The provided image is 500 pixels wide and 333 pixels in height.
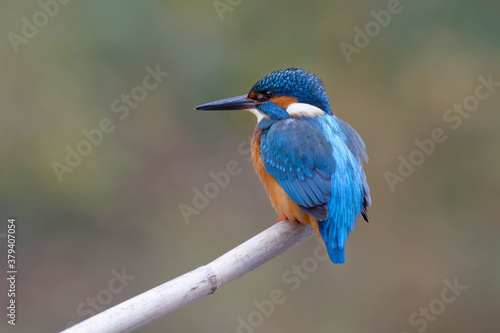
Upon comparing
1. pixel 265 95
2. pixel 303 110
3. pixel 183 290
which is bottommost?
pixel 183 290

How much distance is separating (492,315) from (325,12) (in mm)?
1758

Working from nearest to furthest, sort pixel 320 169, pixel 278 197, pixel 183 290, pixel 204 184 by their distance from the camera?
pixel 183 290 → pixel 320 169 → pixel 278 197 → pixel 204 184

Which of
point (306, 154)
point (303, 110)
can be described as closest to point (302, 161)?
point (306, 154)

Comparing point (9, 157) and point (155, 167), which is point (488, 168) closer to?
Answer: point (155, 167)

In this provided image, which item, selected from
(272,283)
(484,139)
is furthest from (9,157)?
(484,139)

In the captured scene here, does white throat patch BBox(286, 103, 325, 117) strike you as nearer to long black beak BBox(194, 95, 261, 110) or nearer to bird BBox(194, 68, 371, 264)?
bird BBox(194, 68, 371, 264)

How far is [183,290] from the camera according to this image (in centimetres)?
129

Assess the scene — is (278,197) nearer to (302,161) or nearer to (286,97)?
(302,161)

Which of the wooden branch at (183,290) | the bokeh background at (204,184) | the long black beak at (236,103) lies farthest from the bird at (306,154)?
the bokeh background at (204,184)

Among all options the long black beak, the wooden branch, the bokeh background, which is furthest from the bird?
the bokeh background

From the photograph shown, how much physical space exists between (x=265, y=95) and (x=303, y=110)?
13 centimetres

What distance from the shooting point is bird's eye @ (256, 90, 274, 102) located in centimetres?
190

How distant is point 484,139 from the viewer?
3.28 meters

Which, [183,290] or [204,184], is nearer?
[183,290]
